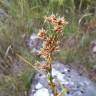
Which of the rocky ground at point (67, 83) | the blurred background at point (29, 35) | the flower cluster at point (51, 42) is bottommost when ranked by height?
the flower cluster at point (51, 42)

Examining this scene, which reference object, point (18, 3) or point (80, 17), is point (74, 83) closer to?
point (80, 17)

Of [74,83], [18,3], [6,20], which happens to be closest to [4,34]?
[6,20]

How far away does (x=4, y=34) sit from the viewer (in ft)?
9.71

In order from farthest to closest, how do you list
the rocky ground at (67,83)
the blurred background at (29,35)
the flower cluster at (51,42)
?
1. the blurred background at (29,35)
2. the rocky ground at (67,83)
3. the flower cluster at (51,42)

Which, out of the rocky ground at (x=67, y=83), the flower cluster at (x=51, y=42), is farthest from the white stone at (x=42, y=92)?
the flower cluster at (x=51, y=42)

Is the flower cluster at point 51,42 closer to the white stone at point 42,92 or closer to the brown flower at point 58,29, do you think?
the brown flower at point 58,29

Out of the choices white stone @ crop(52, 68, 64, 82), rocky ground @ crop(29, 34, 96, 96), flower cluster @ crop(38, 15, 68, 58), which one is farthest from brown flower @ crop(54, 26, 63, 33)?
white stone @ crop(52, 68, 64, 82)

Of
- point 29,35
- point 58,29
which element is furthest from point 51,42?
point 29,35

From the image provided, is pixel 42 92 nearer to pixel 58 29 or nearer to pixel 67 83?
pixel 67 83

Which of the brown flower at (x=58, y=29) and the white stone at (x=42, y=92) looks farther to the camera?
the white stone at (x=42, y=92)

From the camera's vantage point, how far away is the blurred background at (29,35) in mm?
2648

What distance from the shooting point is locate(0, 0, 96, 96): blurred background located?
2648mm

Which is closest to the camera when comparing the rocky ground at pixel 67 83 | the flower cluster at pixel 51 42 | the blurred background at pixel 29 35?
the flower cluster at pixel 51 42

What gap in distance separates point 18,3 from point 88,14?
2.23 feet
